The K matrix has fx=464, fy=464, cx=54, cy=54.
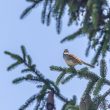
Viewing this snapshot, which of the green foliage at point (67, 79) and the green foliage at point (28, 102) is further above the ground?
the green foliage at point (67, 79)

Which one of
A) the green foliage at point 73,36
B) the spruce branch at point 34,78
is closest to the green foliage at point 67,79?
the spruce branch at point 34,78

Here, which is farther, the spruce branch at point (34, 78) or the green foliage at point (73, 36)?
the spruce branch at point (34, 78)

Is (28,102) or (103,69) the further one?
(28,102)

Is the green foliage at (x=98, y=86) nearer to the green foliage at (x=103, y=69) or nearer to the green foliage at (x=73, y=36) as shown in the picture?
the green foliage at (x=103, y=69)

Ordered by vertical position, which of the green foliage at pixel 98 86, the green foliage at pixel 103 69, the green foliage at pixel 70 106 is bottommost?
the green foliage at pixel 70 106

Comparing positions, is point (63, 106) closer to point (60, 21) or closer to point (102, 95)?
point (102, 95)

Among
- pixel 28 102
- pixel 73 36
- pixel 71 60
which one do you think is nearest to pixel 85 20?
pixel 73 36

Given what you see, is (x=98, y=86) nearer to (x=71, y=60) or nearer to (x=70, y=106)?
(x=70, y=106)

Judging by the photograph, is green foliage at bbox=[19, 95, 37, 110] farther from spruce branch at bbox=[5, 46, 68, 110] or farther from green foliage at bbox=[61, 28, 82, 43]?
green foliage at bbox=[61, 28, 82, 43]

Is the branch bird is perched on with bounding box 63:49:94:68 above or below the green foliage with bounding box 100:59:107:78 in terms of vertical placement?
above

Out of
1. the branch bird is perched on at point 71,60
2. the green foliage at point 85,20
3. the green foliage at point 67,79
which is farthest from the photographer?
the branch bird is perched on at point 71,60

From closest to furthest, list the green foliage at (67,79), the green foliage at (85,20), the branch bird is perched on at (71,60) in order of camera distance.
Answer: the green foliage at (85,20), the green foliage at (67,79), the branch bird is perched on at (71,60)

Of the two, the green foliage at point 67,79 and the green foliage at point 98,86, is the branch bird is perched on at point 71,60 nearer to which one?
the green foliage at point 67,79

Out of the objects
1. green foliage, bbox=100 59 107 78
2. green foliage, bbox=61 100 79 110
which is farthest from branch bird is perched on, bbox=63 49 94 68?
green foliage, bbox=100 59 107 78
